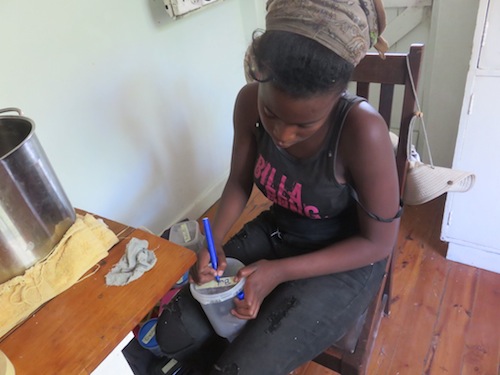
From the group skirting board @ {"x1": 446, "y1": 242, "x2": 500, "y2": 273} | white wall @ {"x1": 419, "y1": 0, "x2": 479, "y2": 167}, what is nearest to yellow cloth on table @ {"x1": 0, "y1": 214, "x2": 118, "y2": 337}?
skirting board @ {"x1": 446, "y1": 242, "x2": 500, "y2": 273}

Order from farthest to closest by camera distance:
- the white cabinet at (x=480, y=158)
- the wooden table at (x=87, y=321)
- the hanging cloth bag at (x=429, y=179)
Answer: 1. the white cabinet at (x=480, y=158)
2. the hanging cloth bag at (x=429, y=179)
3. the wooden table at (x=87, y=321)

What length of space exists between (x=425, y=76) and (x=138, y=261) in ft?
5.33

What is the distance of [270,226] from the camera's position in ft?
3.58

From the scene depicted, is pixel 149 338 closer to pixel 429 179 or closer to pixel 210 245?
pixel 210 245

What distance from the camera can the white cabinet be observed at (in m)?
1.11

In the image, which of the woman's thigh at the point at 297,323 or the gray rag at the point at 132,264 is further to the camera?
the woman's thigh at the point at 297,323

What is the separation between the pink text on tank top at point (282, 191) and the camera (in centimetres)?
89

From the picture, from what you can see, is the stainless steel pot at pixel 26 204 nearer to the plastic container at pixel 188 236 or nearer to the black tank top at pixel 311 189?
the black tank top at pixel 311 189

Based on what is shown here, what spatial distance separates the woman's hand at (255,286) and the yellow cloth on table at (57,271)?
0.97ft

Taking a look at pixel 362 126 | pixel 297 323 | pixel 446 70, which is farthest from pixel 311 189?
pixel 446 70

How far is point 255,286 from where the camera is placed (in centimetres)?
83

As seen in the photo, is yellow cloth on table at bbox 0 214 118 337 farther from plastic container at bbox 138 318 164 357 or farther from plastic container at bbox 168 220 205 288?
plastic container at bbox 168 220 205 288

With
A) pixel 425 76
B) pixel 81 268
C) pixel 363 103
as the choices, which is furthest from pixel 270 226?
pixel 425 76

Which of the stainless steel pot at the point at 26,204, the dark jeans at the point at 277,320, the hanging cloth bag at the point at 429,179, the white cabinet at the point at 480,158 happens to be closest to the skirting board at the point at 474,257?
the white cabinet at the point at 480,158
